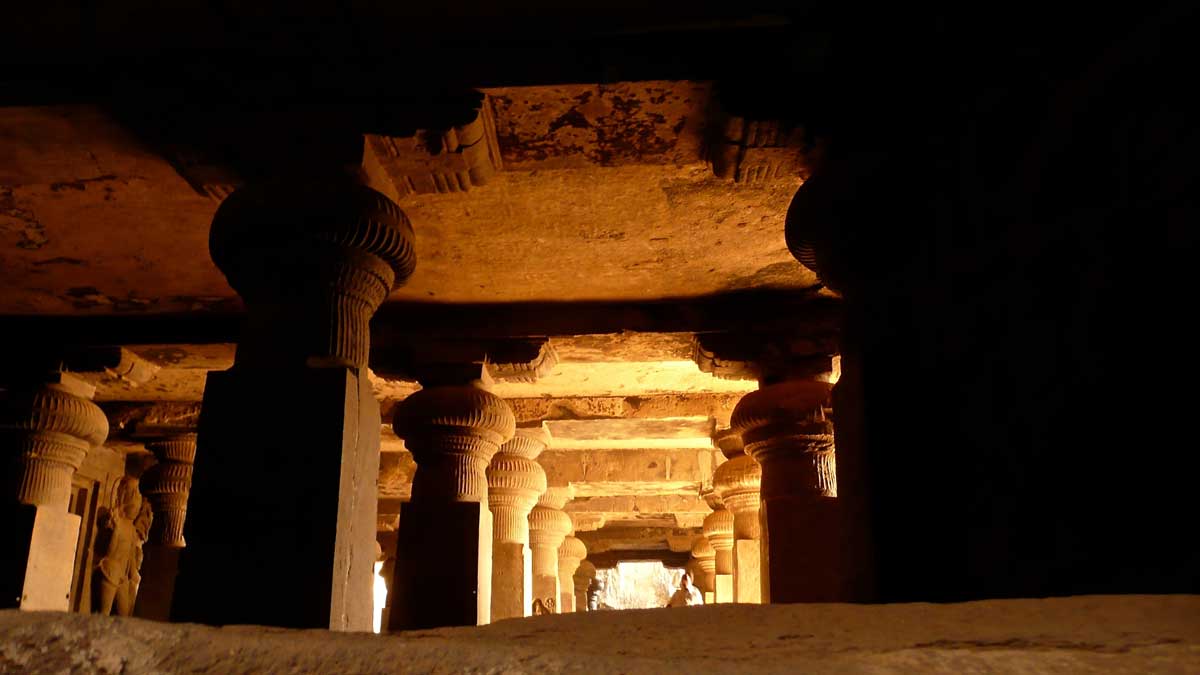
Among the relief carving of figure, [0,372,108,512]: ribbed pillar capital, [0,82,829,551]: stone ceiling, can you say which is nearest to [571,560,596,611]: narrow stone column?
the relief carving of figure

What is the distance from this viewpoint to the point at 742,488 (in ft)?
25.2

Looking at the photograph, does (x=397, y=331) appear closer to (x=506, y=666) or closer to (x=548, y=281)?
(x=548, y=281)

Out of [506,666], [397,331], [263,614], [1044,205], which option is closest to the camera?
[506,666]

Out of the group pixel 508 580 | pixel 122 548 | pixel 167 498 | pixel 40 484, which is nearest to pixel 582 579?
pixel 122 548

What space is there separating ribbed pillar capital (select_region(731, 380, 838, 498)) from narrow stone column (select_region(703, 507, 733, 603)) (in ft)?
15.8

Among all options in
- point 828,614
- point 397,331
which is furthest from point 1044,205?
point 397,331

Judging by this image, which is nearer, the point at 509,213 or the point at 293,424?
the point at 293,424

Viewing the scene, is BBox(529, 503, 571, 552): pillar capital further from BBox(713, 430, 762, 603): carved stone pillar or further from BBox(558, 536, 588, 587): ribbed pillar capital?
BBox(713, 430, 762, 603): carved stone pillar

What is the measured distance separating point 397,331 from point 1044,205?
421 cm

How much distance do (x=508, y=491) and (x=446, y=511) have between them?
8.60ft

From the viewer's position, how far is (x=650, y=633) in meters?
1.55

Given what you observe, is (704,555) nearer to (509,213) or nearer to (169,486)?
(169,486)

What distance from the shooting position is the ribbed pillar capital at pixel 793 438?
17.9ft

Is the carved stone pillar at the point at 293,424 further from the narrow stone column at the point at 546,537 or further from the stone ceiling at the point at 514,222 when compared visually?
the narrow stone column at the point at 546,537
